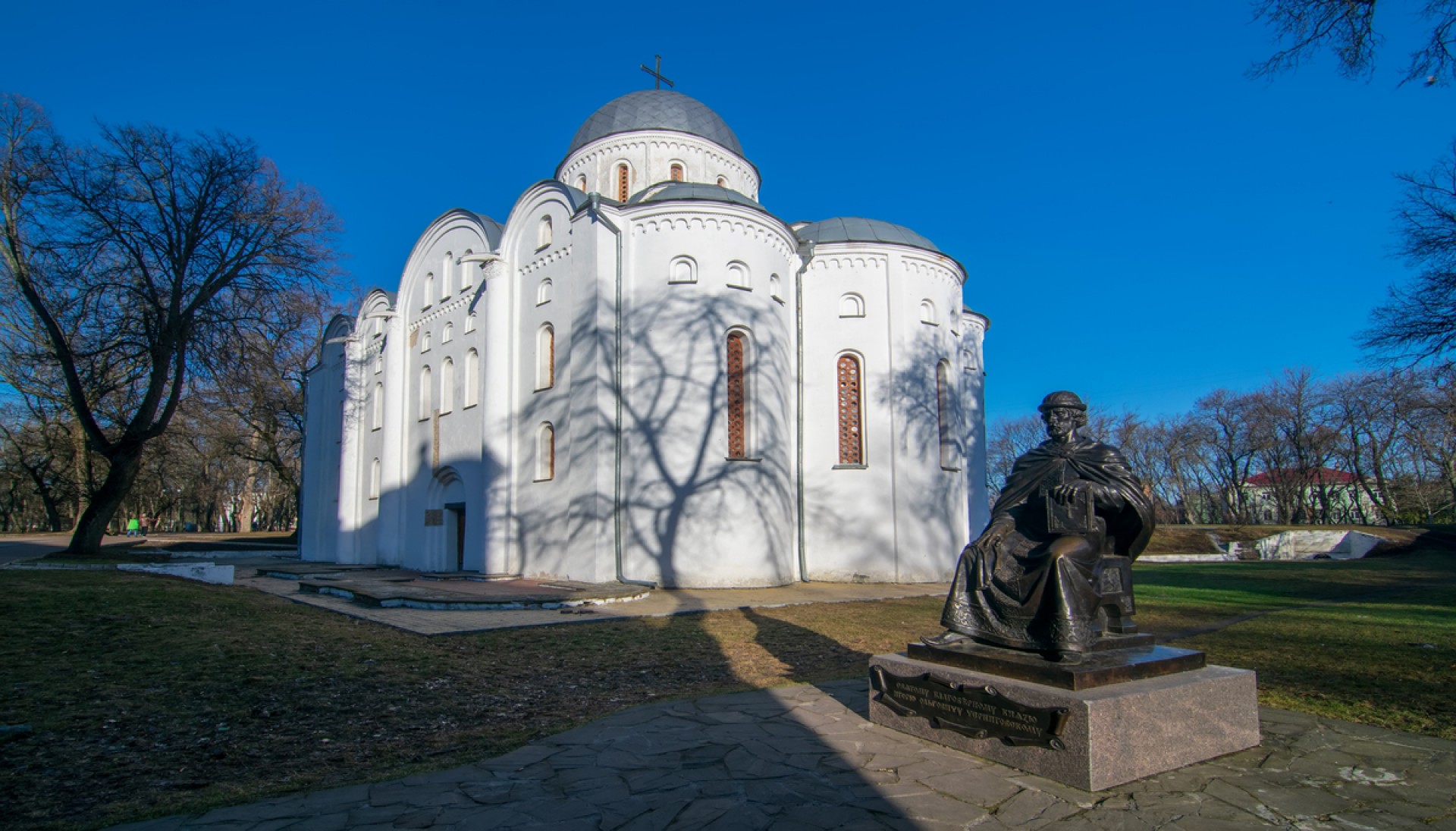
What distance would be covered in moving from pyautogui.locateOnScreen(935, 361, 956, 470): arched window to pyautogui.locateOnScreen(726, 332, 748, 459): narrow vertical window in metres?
5.70

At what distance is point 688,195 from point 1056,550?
16.4m

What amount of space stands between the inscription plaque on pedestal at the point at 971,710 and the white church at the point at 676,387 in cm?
1234

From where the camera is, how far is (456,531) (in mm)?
22828

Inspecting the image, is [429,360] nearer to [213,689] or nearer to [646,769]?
[213,689]

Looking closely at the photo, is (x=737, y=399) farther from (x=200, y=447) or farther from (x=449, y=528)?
(x=200, y=447)

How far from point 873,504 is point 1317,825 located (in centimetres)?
1627

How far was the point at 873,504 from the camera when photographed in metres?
19.9

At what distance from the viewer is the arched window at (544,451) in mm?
19047

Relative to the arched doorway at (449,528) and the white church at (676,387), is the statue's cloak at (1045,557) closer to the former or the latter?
the white church at (676,387)

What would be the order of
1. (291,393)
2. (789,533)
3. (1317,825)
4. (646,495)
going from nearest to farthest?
(1317,825), (646,495), (789,533), (291,393)

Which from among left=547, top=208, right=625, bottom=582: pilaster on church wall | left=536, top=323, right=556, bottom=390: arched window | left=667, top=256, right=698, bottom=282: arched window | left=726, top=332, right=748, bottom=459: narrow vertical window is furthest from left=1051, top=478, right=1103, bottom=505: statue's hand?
left=536, top=323, right=556, bottom=390: arched window

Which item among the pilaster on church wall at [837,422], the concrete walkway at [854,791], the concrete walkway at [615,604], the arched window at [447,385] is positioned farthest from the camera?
the arched window at [447,385]

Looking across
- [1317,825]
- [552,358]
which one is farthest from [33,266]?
[1317,825]

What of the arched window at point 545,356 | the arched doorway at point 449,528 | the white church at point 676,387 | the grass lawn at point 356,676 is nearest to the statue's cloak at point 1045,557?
the grass lawn at point 356,676
